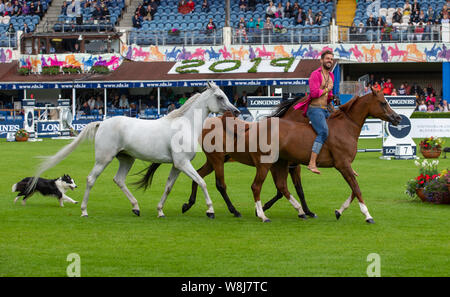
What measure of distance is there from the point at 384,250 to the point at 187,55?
39869 millimetres

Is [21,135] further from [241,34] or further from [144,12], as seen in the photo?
[144,12]

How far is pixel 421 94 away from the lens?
4534 cm

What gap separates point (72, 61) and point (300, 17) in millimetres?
14463

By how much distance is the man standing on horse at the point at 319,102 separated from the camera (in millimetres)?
12398

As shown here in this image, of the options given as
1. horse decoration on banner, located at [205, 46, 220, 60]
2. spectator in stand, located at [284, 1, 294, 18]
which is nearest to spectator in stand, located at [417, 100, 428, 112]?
spectator in stand, located at [284, 1, 294, 18]

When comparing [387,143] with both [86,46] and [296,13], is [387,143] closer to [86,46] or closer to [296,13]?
[296,13]

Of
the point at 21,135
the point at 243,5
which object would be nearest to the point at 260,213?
the point at 21,135

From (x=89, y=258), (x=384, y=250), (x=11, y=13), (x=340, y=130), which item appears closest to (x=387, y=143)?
(x=340, y=130)

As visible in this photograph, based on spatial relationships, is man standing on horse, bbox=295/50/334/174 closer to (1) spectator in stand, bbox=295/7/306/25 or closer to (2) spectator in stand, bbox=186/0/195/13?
(1) spectator in stand, bbox=295/7/306/25

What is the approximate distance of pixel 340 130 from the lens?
12609 millimetres

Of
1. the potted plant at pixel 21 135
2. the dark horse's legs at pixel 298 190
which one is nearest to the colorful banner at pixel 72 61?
the potted plant at pixel 21 135

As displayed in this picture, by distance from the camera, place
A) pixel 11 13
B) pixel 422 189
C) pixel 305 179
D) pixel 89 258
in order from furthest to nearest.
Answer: pixel 11 13 → pixel 305 179 → pixel 422 189 → pixel 89 258

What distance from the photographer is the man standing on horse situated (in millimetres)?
12398

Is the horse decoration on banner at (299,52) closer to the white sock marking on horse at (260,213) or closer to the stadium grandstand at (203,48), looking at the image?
the stadium grandstand at (203,48)
